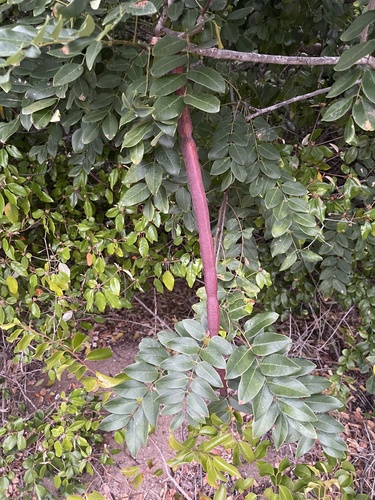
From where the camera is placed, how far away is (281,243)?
1.05 meters

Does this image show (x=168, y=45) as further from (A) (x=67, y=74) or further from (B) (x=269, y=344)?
(B) (x=269, y=344)

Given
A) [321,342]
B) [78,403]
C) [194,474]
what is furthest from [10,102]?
[321,342]

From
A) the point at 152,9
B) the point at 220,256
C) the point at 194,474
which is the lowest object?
the point at 194,474

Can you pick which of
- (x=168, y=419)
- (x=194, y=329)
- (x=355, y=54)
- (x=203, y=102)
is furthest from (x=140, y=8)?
(x=168, y=419)

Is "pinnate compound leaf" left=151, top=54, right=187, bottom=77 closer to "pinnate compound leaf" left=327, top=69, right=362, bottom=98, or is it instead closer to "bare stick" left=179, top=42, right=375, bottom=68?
"bare stick" left=179, top=42, right=375, bottom=68

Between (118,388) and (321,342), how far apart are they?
1.49m

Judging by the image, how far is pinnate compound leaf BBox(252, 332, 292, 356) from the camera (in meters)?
0.65

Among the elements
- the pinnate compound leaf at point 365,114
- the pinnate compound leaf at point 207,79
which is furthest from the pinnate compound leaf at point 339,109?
the pinnate compound leaf at point 207,79

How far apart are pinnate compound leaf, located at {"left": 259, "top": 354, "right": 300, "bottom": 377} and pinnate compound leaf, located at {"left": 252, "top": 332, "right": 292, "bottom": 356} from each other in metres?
0.01

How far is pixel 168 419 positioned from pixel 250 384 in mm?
1296

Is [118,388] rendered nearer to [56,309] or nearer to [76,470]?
[56,309]

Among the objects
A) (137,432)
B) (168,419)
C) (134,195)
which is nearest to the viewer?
(137,432)

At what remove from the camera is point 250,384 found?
24.7 inches

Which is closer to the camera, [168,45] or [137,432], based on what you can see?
[168,45]
